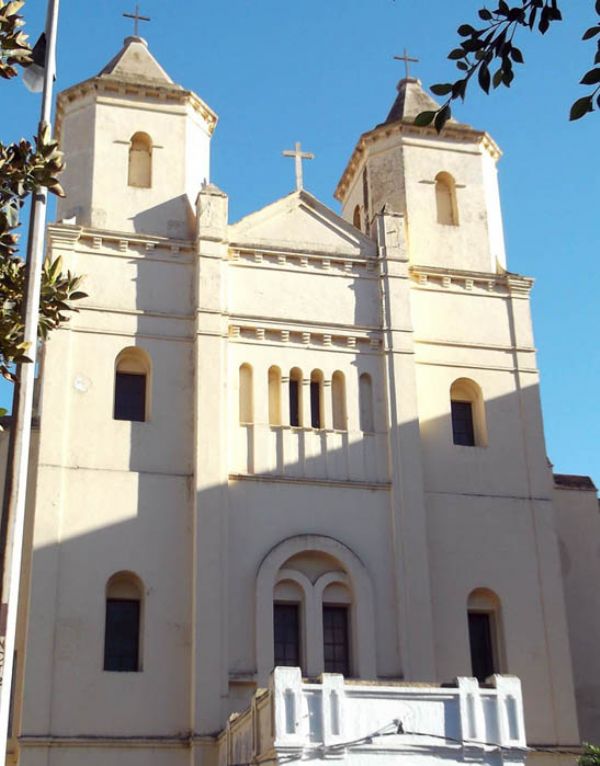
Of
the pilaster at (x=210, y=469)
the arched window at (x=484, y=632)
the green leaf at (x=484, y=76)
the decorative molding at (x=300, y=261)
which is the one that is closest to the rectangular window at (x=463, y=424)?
the arched window at (x=484, y=632)

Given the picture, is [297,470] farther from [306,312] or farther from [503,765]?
[503,765]

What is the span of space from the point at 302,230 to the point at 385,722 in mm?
12201

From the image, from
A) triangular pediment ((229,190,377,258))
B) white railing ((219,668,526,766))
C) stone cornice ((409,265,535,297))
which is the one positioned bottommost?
white railing ((219,668,526,766))

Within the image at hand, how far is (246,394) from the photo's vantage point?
81.8 feet

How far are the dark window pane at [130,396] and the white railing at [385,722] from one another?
25.1 ft

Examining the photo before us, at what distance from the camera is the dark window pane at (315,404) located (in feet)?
82.7

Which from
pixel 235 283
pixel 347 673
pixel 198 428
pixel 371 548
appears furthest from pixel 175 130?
pixel 347 673

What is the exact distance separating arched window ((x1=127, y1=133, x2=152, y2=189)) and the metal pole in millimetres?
12202

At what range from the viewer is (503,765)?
18172mm

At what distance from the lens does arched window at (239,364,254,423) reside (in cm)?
2469

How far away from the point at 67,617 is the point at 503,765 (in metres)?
8.37

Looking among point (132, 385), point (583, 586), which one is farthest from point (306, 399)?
point (583, 586)

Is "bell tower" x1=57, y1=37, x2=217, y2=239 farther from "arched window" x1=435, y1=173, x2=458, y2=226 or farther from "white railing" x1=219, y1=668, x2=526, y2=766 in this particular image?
"white railing" x1=219, y1=668, x2=526, y2=766

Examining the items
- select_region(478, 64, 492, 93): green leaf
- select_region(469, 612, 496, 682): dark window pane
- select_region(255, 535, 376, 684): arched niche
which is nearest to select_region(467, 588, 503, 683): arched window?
select_region(469, 612, 496, 682): dark window pane
